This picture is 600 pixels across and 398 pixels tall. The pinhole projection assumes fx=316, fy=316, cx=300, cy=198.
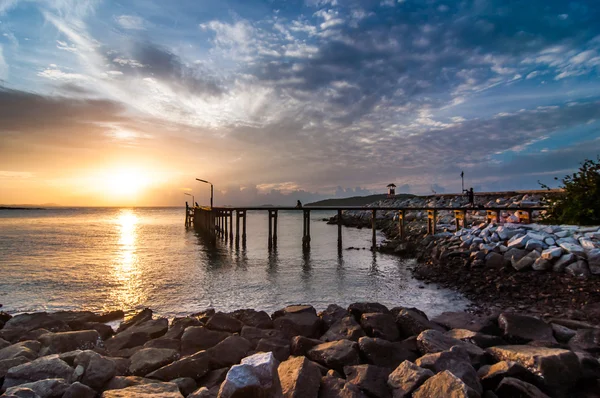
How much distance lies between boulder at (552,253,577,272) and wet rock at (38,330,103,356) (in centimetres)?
1456

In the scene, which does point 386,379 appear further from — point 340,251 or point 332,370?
point 340,251

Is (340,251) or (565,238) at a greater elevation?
(565,238)

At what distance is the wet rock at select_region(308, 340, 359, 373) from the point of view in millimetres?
5160

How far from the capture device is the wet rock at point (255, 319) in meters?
7.70

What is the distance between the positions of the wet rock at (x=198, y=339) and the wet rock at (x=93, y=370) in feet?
5.43

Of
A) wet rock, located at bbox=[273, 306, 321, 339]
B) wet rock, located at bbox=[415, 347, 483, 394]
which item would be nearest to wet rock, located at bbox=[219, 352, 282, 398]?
wet rock, located at bbox=[415, 347, 483, 394]

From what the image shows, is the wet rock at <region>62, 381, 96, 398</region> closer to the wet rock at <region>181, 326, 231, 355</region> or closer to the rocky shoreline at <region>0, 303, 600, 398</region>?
the rocky shoreline at <region>0, 303, 600, 398</region>

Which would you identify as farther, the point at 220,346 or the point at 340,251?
the point at 340,251

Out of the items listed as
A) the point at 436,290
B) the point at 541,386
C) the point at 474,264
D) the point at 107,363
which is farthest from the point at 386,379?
the point at 474,264

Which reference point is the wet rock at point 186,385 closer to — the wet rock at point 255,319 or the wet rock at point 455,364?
the wet rock at point 255,319

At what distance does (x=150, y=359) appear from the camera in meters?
5.49

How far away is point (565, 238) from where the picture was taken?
43.2 feet

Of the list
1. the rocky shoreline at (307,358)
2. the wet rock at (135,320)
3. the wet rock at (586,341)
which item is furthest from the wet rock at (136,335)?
the wet rock at (586,341)

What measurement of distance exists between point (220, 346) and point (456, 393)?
4.01 m
